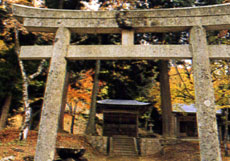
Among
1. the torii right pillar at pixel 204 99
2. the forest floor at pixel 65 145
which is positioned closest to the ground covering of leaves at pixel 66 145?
the forest floor at pixel 65 145

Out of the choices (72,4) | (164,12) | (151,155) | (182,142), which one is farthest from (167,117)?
(72,4)

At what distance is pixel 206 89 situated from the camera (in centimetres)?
470

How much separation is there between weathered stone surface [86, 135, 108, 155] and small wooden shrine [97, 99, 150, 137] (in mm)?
2891

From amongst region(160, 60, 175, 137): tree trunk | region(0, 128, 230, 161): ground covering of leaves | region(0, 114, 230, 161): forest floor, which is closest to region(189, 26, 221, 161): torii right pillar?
region(0, 114, 230, 161): forest floor

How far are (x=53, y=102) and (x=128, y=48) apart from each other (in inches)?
105

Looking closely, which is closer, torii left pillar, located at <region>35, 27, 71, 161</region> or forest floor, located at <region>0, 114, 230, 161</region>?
torii left pillar, located at <region>35, 27, 71, 161</region>

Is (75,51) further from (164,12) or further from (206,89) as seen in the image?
(206,89)

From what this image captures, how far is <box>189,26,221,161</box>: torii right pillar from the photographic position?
4.38 meters

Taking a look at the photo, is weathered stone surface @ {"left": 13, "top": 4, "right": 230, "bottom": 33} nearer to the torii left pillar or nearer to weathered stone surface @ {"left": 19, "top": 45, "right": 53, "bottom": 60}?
the torii left pillar

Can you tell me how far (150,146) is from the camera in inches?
460

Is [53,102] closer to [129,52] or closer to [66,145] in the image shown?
[129,52]

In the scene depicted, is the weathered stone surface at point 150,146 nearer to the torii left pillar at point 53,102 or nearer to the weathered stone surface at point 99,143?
the weathered stone surface at point 99,143

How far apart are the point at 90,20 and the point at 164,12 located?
2.29 metres

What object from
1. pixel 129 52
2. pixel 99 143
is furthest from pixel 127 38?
pixel 99 143
